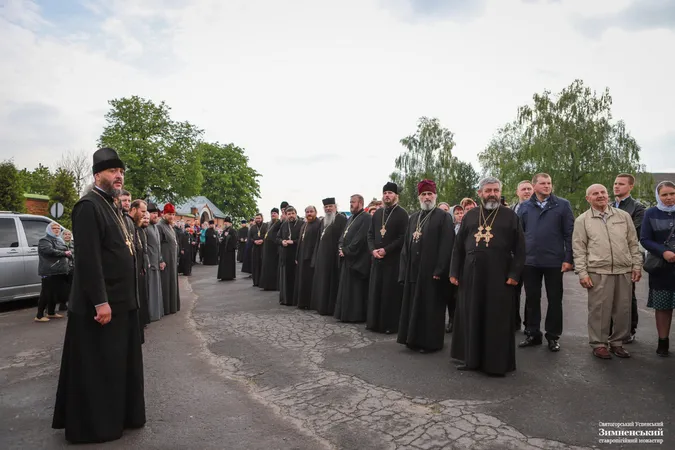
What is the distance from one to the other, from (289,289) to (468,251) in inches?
236

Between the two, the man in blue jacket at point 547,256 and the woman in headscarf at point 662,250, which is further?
the man in blue jacket at point 547,256

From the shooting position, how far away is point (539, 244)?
6230 millimetres

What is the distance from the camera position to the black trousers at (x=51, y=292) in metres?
8.76

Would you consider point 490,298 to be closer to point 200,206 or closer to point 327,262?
point 327,262

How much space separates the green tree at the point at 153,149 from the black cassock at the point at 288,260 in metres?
33.9

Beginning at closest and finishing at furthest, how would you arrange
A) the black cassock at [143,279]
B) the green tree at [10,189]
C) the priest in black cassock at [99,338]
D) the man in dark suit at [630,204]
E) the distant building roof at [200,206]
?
the priest in black cassock at [99,338] < the man in dark suit at [630,204] < the black cassock at [143,279] < the green tree at [10,189] < the distant building roof at [200,206]

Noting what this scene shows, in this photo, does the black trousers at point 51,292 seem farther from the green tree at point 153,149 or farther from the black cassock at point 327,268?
the green tree at point 153,149

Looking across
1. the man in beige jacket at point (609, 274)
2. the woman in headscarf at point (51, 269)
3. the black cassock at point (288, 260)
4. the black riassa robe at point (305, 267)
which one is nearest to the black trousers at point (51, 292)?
the woman in headscarf at point (51, 269)

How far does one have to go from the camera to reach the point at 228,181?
6725 centimetres

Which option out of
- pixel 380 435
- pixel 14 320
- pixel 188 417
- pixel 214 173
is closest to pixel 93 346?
pixel 188 417

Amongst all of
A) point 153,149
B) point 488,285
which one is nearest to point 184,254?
point 488,285

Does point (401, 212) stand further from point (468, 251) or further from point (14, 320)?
point (14, 320)

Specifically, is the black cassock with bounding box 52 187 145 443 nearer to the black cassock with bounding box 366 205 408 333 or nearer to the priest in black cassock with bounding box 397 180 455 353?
the priest in black cassock with bounding box 397 180 455 353

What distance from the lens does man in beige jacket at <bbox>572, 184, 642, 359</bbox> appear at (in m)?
5.67
